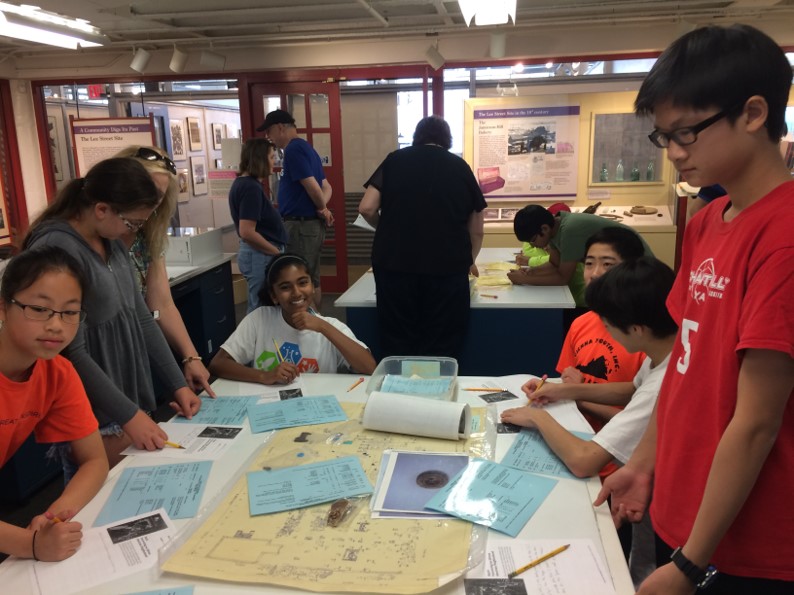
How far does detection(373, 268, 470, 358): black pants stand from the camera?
2.77 metres

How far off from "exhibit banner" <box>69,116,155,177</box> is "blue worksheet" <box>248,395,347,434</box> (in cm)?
437

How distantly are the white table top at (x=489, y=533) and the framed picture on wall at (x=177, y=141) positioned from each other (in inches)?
215

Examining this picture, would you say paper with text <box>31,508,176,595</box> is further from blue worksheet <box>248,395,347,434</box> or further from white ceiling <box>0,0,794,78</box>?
white ceiling <box>0,0,794,78</box>

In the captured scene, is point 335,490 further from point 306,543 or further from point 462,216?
point 462,216

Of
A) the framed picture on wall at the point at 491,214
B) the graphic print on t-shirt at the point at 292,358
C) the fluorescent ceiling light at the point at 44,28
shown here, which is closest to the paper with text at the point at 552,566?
the graphic print on t-shirt at the point at 292,358

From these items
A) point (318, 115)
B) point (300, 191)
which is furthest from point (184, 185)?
point (300, 191)

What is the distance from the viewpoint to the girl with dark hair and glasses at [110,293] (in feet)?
5.11

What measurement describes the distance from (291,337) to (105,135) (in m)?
4.31

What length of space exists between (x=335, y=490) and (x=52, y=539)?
20.5 inches

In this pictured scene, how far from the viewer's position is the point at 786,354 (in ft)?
2.55

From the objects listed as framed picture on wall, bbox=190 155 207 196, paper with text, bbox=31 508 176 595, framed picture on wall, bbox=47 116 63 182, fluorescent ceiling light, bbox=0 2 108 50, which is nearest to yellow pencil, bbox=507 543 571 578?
paper with text, bbox=31 508 176 595

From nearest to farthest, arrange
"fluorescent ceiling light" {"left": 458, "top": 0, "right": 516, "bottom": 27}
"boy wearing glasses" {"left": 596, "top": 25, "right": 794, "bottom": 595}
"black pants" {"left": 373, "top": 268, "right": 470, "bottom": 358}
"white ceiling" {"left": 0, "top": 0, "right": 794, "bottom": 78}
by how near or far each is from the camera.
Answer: "boy wearing glasses" {"left": 596, "top": 25, "right": 794, "bottom": 595} < "black pants" {"left": 373, "top": 268, "right": 470, "bottom": 358} < "fluorescent ceiling light" {"left": 458, "top": 0, "right": 516, "bottom": 27} < "white ceiling" {"left": 0, "top": 0, "right": 794, "bottom": 78}

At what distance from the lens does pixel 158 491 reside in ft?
4.23

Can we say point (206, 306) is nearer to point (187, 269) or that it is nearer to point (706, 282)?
point (187, 269)
